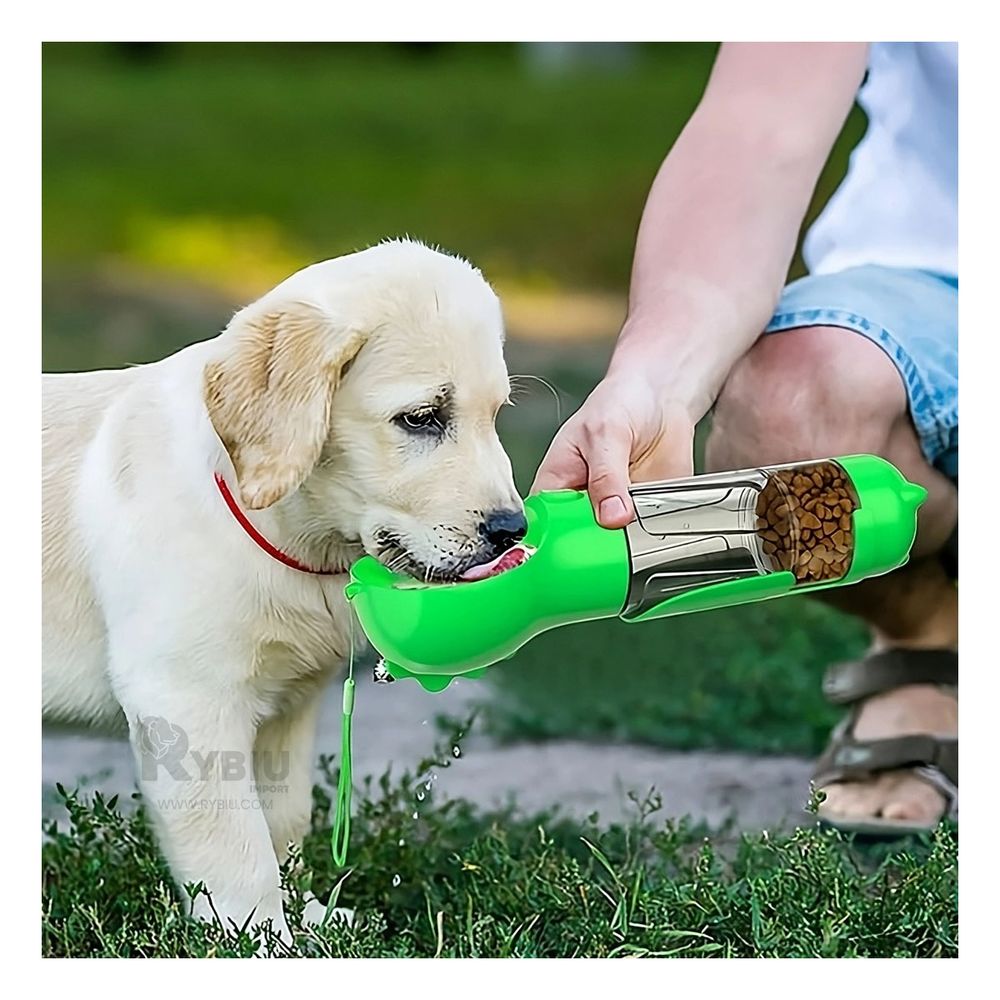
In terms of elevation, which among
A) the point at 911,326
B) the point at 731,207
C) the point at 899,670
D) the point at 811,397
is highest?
the point at 731,207

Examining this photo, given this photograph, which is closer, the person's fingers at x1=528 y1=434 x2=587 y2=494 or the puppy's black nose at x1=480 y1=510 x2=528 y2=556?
the puppy's black nose at x1=480 y1=510 x2=528 y2=556

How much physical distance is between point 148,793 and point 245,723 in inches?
5.3

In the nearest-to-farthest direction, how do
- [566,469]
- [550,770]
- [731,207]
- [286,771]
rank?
[566,469]
[286,771]
[731,207]
[550,770]

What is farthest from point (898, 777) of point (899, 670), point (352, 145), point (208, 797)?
point (352, 145)

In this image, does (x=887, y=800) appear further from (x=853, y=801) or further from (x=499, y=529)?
(x=499, y=529)

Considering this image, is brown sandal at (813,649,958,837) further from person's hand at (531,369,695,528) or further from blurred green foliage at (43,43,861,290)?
blurred green foliage at (43,43,861,290)

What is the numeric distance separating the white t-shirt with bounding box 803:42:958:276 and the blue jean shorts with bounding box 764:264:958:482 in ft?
0.35

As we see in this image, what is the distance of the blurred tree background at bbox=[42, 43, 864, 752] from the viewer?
189 inches

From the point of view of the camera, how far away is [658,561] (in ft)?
6.01

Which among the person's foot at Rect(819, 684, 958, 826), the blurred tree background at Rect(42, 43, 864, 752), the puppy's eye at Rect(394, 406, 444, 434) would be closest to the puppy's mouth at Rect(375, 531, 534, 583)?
the puppy's eye at Rect(394, 406, 444, 434)

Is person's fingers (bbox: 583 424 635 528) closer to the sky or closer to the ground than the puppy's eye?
closer to the ground

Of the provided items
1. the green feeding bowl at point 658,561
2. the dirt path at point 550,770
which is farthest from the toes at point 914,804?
the green feeding bowl at point 658,561

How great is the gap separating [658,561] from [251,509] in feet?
1.43
